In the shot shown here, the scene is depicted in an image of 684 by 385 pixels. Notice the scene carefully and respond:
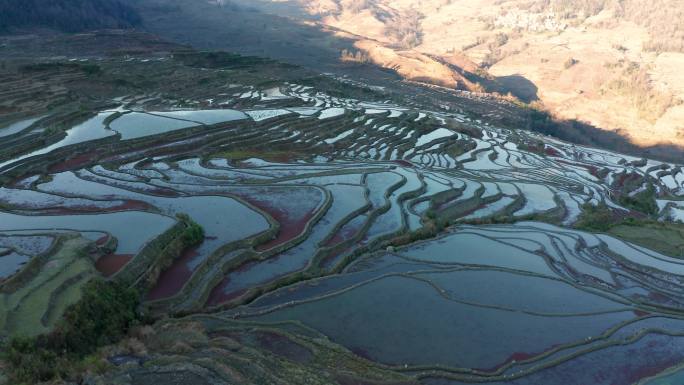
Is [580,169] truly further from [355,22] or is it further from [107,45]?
[355,22]

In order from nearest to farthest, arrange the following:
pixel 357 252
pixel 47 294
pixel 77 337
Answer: pixel 77 337
pixel 47 294
pixel 357 252

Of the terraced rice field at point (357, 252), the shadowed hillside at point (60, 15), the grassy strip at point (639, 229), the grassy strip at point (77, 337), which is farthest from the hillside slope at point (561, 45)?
the grassy strip at point (77, 337)

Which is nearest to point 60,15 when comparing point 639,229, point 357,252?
point 357,252

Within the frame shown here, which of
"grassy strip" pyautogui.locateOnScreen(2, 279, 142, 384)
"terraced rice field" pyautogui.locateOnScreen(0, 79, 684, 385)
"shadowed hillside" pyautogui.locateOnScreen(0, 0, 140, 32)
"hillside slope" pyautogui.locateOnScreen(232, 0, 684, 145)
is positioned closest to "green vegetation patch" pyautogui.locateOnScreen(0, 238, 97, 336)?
"terraced rice field" pyautogui.locateOnScreen(0, 79, 684, 385)

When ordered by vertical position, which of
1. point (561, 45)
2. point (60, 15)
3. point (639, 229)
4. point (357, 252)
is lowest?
point (357, 252)

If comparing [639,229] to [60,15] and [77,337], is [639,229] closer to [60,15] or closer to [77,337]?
[77,337]

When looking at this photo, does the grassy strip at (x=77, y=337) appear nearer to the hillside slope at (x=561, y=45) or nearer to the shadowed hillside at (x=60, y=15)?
the hillside slope at (x=561, y=45)

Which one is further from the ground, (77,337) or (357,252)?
(77,337)

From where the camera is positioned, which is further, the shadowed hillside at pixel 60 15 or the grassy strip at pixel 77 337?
the shadowed hillside at pixel 60 15

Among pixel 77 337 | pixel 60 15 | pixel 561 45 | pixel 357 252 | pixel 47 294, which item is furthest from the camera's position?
pixel 561 45

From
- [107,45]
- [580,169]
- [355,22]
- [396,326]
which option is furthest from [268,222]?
[355,22]
